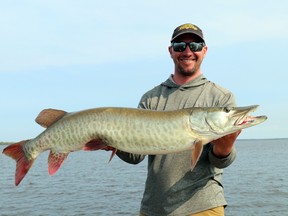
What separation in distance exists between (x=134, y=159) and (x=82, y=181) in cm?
2205

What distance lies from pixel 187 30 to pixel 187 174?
62.0 inches

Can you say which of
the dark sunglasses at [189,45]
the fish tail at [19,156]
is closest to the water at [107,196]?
the dark sunglasses at [189,45]

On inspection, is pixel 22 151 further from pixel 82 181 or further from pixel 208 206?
pixel 82 181

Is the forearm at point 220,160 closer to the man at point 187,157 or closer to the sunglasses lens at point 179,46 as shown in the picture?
the man at point 187,157

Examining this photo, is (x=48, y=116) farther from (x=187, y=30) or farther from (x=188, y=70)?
(x=187, y=30)

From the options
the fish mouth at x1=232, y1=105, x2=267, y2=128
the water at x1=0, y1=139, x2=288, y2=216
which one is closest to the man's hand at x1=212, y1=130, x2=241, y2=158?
the fish mouth at x1=232, y1=105, x2=267, y2=128

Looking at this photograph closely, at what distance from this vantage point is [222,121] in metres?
3.87

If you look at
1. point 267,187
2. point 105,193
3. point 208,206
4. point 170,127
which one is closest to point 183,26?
point 170,127

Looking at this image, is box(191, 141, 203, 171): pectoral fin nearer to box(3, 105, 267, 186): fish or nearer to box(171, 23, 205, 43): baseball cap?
box(3, 105, 267, 186): fish

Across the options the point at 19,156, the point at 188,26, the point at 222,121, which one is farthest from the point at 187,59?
the point at 19,156

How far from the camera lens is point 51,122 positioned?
4188 mm

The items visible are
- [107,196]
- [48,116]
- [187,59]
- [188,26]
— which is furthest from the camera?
[107,196]

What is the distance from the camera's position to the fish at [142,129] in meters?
3.85

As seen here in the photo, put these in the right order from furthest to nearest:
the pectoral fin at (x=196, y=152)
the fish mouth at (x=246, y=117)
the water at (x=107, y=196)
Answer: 1. the water at (x=107, y=196)
2. the fish mouth at (x=246, y=117)
3. the pectoral fin at (x=196, y=152)
